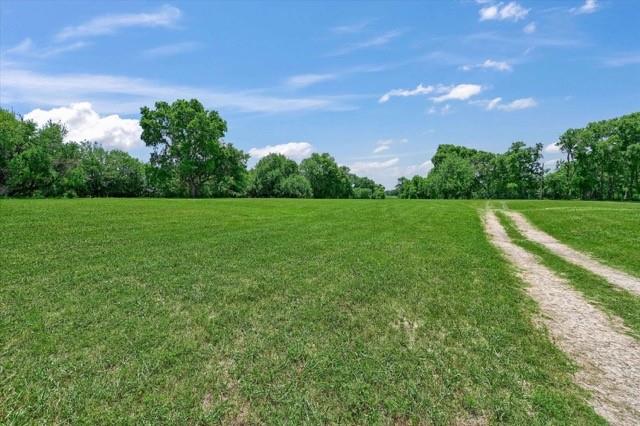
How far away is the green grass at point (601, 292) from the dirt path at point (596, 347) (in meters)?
0.23

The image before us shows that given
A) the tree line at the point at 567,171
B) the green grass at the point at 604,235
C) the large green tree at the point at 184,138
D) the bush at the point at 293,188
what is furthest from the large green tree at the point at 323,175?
the green grass at the point at 604,235

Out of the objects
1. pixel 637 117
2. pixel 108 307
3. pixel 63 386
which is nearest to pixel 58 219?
pixel 108 307

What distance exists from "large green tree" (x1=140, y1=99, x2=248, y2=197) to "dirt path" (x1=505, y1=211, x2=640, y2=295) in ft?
164

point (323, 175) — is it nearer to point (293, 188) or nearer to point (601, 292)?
point (293, 188)

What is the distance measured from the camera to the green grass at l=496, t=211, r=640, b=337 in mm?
5848

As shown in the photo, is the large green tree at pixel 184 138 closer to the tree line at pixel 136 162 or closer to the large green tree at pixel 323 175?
the tree line at pixel 136 162

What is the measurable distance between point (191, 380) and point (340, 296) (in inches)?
137

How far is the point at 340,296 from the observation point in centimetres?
663

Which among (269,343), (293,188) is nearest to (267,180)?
(293,188)

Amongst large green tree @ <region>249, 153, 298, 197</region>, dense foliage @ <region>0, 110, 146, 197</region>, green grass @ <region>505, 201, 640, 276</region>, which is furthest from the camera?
large green tree @ <region>249, 153, 298, 197</region>

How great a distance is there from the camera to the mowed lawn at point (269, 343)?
3.35 meters

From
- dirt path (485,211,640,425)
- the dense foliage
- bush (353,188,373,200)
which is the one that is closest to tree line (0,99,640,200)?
the dense foliage

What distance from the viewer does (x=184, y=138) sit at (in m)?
53.8

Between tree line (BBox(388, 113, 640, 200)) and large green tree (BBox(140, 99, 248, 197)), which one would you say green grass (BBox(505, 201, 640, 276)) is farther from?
tree line (BBox(388, 113, 640, 200))
